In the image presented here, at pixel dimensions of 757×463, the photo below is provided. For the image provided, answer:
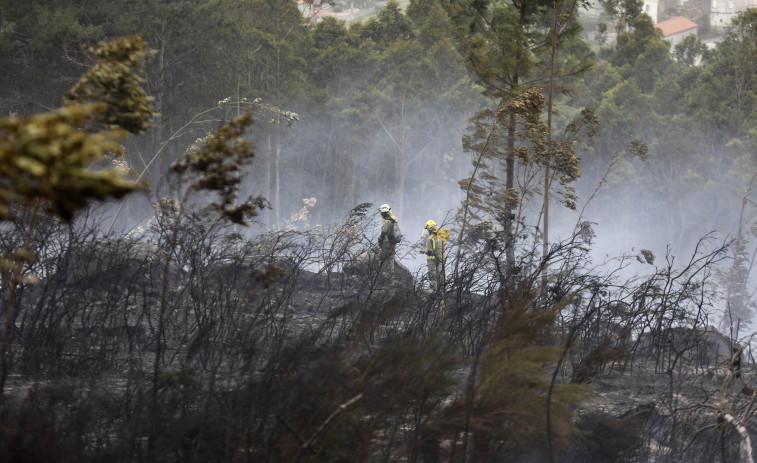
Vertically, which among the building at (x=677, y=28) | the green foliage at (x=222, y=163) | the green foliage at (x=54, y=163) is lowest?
the green foliage at (x=54, y=163)

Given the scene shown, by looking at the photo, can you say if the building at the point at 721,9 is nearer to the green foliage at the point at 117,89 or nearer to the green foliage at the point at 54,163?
the green foliage at the point at 117,89

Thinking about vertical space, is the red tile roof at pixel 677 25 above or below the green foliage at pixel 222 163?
above

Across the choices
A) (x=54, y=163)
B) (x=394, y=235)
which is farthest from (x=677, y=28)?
(x=54, y=163)

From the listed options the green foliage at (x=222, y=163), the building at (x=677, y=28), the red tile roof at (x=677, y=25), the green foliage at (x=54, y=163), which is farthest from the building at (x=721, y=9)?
the green foliage at (x=54, y=163)

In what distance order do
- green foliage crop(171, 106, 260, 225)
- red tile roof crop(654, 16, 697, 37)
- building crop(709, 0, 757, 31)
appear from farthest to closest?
red tile roof crop(654, 16, 697, 37), building crop(709, 0, 757, 31), green foliage crop(171, 106, 260, 225)

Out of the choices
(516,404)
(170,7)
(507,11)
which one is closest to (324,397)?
(516,404)

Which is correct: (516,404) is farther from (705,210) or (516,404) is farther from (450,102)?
(705,210)

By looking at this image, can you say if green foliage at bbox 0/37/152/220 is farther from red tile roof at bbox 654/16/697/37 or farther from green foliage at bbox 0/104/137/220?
red tile roof at bbox 654/16/697/37

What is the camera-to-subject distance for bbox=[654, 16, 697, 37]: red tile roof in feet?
275

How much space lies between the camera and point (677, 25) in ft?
280

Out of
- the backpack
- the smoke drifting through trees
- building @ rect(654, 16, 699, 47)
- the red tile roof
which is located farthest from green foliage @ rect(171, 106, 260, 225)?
the red tile roof

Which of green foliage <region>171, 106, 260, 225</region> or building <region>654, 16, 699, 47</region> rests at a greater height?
building <region>654, 16, 699, 47</region>

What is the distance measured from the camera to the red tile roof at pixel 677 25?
83938 millimetres

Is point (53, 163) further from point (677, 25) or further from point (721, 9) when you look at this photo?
point (721, 9)
